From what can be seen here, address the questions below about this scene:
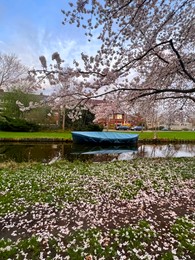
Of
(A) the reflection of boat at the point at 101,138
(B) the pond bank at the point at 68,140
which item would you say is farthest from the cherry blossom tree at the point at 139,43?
(B) the pond bank at the point at 68,140

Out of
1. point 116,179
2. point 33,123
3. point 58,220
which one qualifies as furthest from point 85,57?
point 33,123

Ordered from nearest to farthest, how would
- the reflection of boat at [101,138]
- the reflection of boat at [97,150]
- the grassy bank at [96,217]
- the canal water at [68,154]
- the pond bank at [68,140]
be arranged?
the grassy bank at [96,217], the canal water at [68,154], the reflection of boat at [97,150], the reflection of boat at [101,138], the pond bank at [68,140]

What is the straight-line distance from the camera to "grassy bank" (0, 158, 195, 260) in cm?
290

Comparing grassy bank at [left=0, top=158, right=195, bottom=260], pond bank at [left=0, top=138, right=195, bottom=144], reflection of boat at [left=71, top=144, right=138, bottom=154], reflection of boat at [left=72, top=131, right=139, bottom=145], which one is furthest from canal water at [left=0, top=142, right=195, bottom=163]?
grassy bank at [left=0, top=158, right=195, bottom=260]

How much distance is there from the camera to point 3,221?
3.74 meters

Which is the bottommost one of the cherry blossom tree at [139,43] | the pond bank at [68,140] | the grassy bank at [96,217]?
the pond bank at [68,140]

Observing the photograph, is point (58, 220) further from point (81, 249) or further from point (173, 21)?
point (173, 21)

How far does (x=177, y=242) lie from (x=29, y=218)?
9.09ft

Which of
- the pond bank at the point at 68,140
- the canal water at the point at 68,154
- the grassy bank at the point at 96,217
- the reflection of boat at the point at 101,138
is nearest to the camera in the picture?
the grassy bank at the point at 96,217

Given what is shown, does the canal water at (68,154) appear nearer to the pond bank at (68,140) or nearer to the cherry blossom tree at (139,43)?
the pond bank at (68,140)

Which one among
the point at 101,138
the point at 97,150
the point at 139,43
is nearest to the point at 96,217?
the point at 139,43

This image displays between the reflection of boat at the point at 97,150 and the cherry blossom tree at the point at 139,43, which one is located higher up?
the cherry blossom tree at the point at 139,43

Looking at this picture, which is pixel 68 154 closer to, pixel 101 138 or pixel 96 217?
pixel 101 138

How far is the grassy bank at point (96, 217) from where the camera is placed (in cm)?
290
